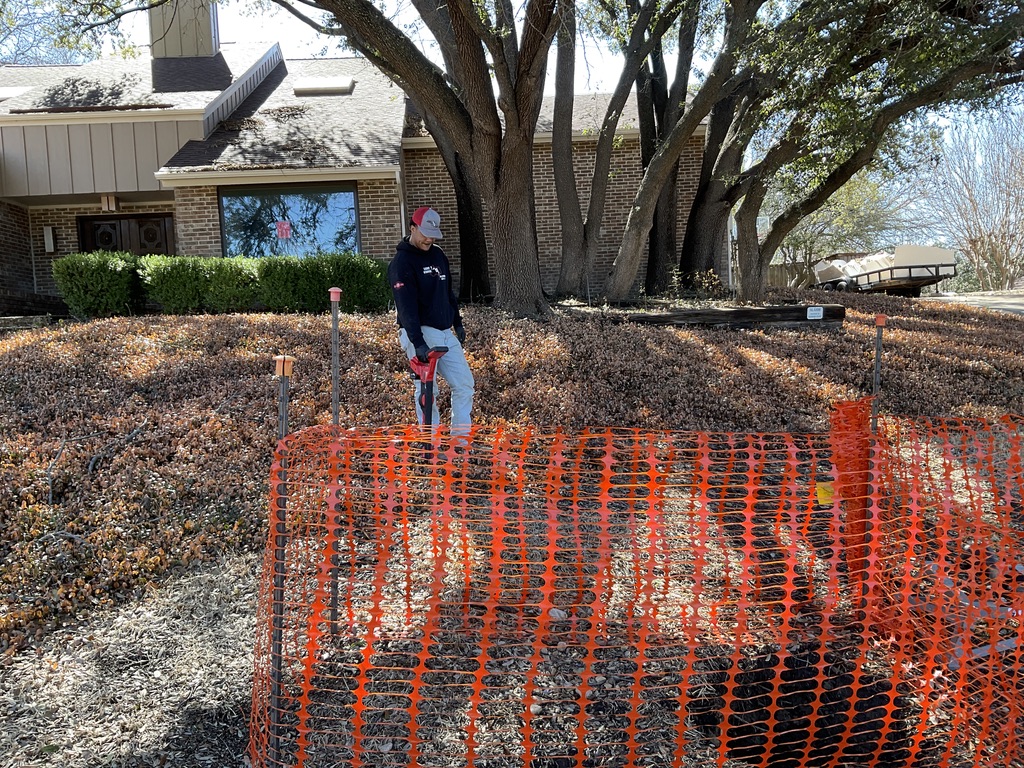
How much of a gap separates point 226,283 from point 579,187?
26.3 feet

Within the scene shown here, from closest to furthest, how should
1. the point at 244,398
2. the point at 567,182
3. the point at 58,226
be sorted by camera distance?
the point at 244,398 < the point at 567,182 < the point at 58,226

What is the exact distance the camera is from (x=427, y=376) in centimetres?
482

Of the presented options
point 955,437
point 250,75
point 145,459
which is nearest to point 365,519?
point 145,459

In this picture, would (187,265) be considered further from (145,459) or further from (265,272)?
(145,459)

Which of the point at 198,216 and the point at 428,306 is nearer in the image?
the point at 428,306

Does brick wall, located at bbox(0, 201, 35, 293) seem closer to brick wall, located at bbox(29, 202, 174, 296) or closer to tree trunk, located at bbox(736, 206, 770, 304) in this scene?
brick wall, located at bbox(29, 202, 174, 296)

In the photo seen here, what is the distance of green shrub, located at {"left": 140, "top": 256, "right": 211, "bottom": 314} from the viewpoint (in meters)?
11.2

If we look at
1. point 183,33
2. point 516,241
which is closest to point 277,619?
point 516,241

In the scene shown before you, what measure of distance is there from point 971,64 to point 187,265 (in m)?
11.4

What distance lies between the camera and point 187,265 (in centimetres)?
1126

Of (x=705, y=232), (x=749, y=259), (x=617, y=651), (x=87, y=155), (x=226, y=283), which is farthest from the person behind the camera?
(x=87, y=155)

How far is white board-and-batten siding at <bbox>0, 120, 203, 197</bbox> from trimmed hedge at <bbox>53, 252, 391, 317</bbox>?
337 cm

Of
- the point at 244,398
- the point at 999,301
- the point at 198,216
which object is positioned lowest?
the point at 244,398

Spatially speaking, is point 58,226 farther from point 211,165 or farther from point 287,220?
point 287,220
